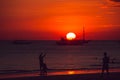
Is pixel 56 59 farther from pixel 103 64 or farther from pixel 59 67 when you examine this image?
pixel 103 64

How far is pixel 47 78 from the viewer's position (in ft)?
88.6

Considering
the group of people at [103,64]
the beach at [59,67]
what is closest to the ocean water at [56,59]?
the beach at [59,67]

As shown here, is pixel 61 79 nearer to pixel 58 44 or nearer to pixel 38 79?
pixel 38 79

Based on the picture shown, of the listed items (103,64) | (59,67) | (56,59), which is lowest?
(103,64)

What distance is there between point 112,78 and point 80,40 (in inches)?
5146

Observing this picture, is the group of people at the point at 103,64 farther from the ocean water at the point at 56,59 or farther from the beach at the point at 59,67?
the ocean water at the point at 56,59

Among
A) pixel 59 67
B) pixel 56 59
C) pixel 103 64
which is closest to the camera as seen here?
pixel 103 64

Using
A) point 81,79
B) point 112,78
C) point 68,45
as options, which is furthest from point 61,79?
point 68,45

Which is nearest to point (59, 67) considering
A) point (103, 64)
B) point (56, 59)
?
point (103, 64)

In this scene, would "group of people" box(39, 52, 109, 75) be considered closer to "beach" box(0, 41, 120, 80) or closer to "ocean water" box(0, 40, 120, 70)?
"beach" box(0, 41, 120, 80)

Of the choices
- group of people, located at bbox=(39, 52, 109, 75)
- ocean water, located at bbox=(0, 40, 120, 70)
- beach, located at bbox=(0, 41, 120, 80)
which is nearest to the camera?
beach, located at bbox=(0, 41, 120, 80)

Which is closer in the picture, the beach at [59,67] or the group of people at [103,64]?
the beach at [59,67]

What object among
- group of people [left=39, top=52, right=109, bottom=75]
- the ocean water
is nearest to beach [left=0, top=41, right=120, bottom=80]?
the ocean water

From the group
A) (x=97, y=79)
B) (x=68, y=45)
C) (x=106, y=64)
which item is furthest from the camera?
(x=68, y=45)
